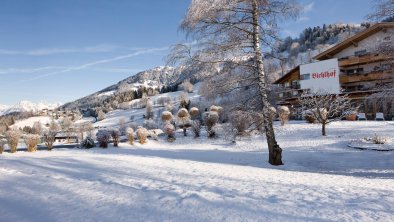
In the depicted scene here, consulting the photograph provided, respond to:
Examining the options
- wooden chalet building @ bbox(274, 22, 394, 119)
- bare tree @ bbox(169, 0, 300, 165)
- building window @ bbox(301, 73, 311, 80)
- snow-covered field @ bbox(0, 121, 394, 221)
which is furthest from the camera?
building window @ bbox(301, 73, 311, 80)

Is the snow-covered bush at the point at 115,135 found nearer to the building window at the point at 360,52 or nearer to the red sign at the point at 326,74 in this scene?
the red sign at the point at 326,74

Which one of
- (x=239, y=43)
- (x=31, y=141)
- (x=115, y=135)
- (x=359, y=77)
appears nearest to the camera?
(x=239, y=43)

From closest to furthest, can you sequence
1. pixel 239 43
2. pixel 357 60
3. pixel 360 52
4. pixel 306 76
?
1. pixel 239 43
2. pixel 357 60
3. pixel 360 52
4. pixel 306 76

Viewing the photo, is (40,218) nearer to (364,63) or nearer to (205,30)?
(205,30)

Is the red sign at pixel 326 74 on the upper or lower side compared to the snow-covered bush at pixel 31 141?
upper

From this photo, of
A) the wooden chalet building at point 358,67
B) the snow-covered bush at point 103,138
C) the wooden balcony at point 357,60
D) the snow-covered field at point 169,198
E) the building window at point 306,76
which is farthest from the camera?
the building window at point 306,76

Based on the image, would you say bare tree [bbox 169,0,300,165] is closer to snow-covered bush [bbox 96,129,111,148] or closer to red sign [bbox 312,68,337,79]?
snow-covered bush [bbox 96,129,111,148]

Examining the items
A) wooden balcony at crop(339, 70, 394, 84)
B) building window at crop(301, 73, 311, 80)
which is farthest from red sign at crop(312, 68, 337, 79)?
wooden balcony at crop(339, 70, 394, 84)

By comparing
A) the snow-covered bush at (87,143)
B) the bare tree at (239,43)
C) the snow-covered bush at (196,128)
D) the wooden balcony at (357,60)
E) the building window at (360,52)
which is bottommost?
the snow-covered bush at (87,143)

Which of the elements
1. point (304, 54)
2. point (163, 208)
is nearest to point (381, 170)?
point (163, 208)

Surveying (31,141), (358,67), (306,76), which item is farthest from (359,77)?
(31,141)

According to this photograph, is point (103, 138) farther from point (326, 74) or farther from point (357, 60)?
point (357, 60)

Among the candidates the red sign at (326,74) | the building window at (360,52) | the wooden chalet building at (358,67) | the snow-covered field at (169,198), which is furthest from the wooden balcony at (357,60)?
the snow-covered field at (169,198)

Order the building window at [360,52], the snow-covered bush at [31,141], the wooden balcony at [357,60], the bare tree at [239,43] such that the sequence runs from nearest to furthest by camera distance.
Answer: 1. the bare tree at [239,43]
2. the snow-covered bush at [31,141]
3. the wooden balcony at [357,60]
4. the building window at [360,52]
